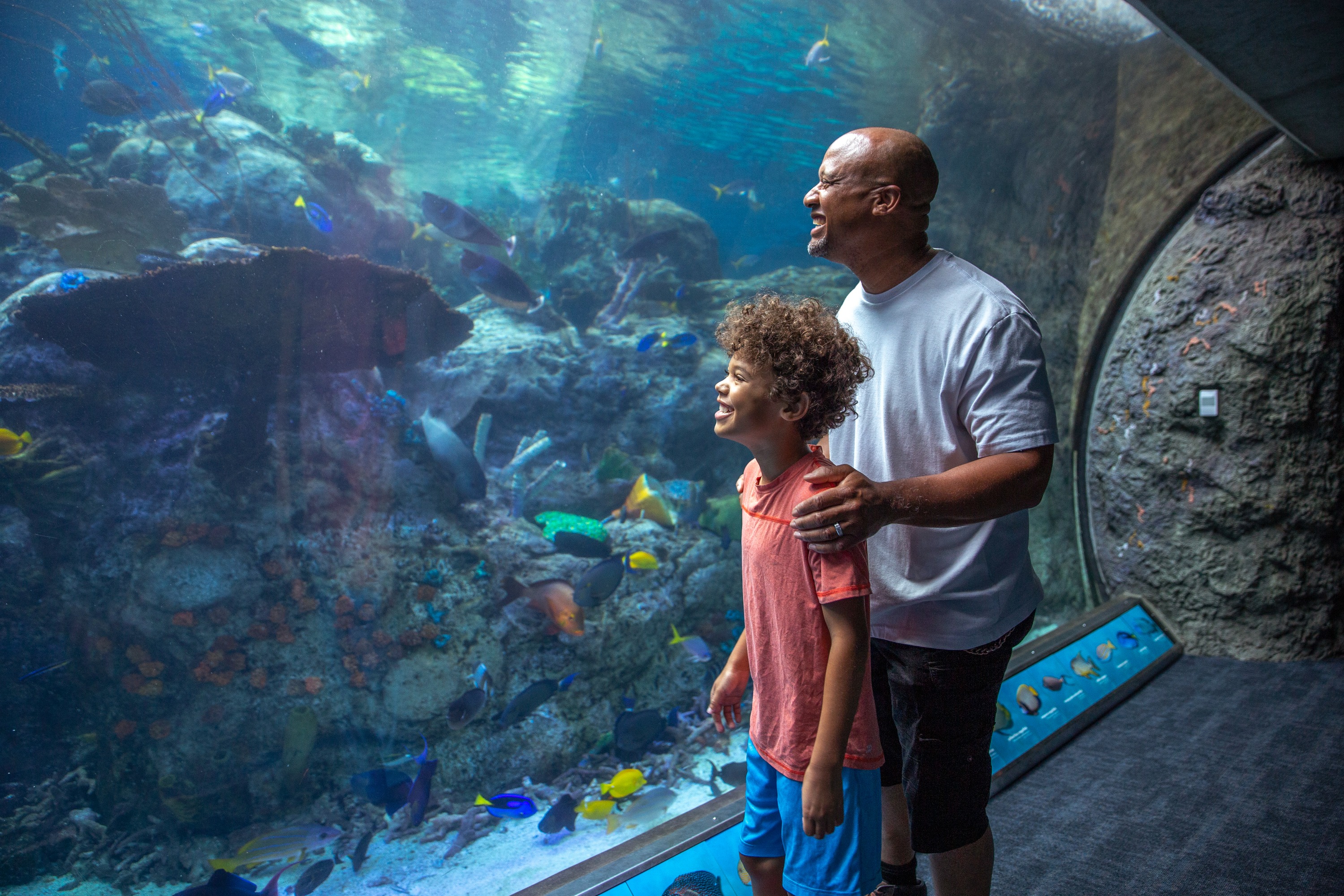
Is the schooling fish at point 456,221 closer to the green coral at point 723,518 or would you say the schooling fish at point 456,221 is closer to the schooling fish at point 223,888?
the green coral at point 723,518

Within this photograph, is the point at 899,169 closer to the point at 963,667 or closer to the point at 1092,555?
the point at 963,667

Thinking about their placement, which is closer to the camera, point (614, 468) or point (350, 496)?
point (350, 496)

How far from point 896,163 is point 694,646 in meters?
3.57

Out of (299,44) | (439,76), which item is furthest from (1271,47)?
(439,76)

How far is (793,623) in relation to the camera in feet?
3.52

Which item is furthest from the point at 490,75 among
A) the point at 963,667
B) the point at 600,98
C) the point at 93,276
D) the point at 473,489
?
the point at 963,667

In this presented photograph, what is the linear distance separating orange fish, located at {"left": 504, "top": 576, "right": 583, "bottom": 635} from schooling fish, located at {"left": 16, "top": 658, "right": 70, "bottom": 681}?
2859 mm

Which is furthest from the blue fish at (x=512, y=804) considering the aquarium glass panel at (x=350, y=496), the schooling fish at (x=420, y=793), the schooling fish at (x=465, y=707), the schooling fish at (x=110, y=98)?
the schooling fish at (x=110, y=98)

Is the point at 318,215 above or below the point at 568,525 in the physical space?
above

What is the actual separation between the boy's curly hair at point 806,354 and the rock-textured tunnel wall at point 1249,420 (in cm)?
377

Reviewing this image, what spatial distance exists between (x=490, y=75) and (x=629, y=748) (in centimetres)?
1430

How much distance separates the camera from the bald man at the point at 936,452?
1.07m

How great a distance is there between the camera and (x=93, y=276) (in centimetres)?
434

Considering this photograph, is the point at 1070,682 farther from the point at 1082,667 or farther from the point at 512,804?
the point at 512,804
